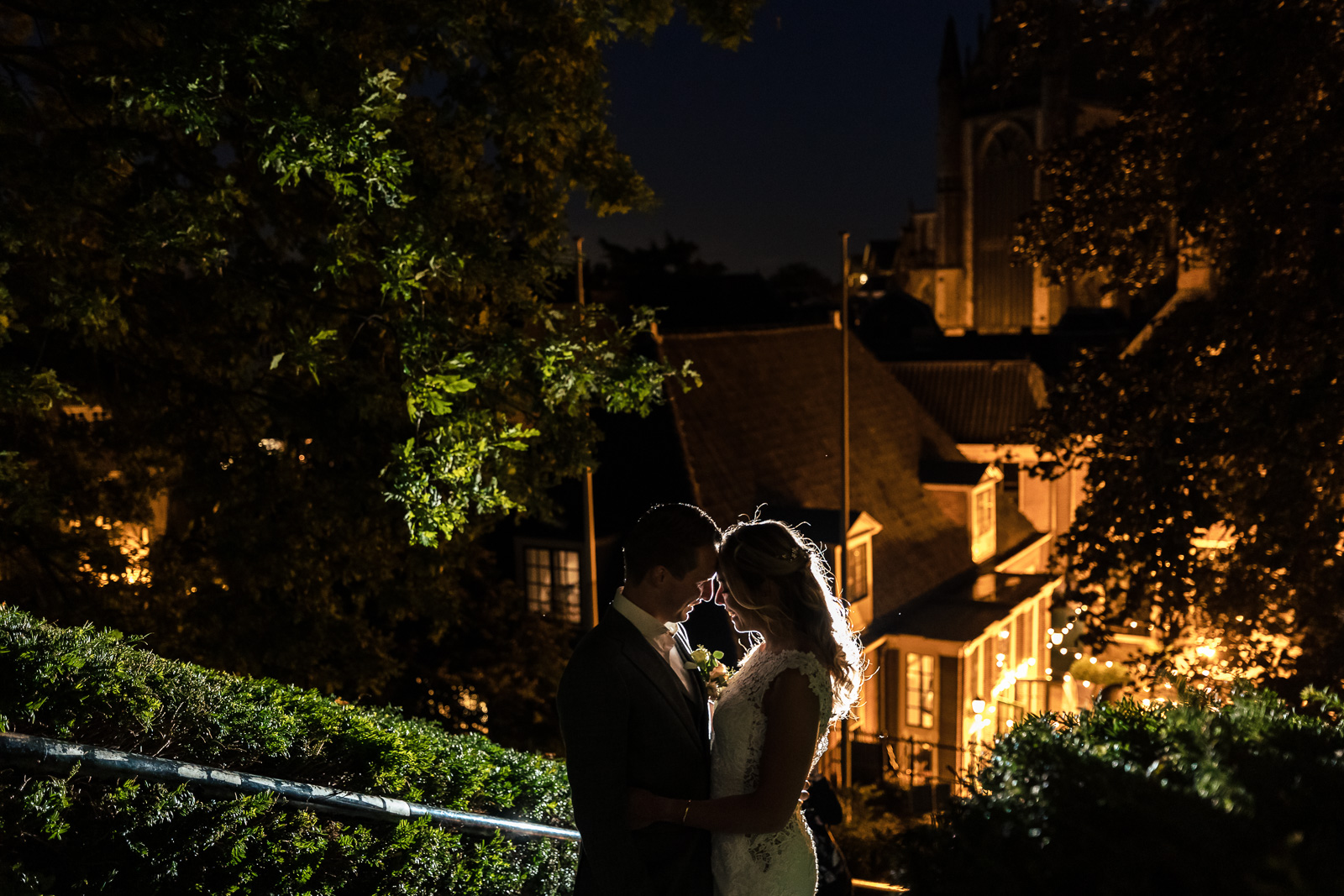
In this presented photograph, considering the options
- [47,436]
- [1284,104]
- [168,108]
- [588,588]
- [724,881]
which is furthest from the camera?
[588,588]

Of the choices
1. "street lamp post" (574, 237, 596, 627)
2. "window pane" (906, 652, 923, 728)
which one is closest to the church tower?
"window pane" (906, 652, 923, 728)

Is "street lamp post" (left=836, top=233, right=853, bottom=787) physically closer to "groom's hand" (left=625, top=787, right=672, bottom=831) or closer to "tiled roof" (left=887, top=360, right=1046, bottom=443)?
"tiled roof" (left=887, top=360, right=1046, bottom=443)

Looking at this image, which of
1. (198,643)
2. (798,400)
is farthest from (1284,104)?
(798,400)

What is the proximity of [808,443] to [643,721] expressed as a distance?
16.8 metres

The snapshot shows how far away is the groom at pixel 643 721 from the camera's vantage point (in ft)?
10.2

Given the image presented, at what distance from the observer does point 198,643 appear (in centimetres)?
978

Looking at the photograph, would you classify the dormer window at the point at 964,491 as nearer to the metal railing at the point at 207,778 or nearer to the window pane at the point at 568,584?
the window pane at the point at 568,584

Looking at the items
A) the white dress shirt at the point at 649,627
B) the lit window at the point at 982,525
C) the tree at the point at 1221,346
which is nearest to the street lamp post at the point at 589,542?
the tree at the point at 1221,346

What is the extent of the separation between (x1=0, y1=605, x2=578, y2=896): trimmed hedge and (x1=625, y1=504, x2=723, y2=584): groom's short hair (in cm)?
163

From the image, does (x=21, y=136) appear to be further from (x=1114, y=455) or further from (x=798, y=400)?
(x=798, y=400)

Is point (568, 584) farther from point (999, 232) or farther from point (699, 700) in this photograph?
point (999, 232)

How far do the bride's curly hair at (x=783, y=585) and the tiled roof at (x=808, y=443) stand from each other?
12873 mm

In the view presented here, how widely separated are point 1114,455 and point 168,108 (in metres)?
7.61

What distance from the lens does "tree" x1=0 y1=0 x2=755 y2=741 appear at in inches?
303
